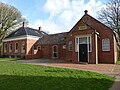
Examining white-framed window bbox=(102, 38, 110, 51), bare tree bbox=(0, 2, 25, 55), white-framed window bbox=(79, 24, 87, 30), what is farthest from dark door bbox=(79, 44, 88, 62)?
bare tree bbox=(0, 2, 25, 55)

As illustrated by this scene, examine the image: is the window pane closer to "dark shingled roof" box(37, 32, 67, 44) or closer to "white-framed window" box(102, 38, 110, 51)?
"white-framed window" box(102, 38, 110, 51)

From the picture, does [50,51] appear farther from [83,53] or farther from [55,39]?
[83,53]

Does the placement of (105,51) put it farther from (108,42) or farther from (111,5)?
(111,5)

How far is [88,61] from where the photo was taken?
886 inches

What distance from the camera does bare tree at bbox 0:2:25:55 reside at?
4181 cm

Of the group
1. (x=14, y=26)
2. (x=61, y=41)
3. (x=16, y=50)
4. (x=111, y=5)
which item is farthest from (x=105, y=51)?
(x=14, y=26)

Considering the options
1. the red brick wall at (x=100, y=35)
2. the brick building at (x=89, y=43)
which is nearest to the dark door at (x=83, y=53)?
the brick building at (x=89, y=43)

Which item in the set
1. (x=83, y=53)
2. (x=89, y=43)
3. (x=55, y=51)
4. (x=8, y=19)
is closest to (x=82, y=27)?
(x=89, y=43)

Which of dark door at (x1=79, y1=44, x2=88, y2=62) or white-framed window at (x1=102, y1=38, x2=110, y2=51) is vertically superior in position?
white-framed window at (x1=102, y1=38, x2=110, y2=51)

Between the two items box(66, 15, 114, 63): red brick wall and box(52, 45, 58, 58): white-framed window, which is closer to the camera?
box(66, 15, 114, 63): red brick wall

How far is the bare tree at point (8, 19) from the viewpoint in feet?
137

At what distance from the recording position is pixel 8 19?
4325 cm

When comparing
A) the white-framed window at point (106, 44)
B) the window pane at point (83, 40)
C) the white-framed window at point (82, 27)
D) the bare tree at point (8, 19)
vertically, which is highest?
the bare tree at point (8, 19)

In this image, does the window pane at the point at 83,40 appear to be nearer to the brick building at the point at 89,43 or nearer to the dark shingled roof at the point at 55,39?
the brick building at the point at 89,43
